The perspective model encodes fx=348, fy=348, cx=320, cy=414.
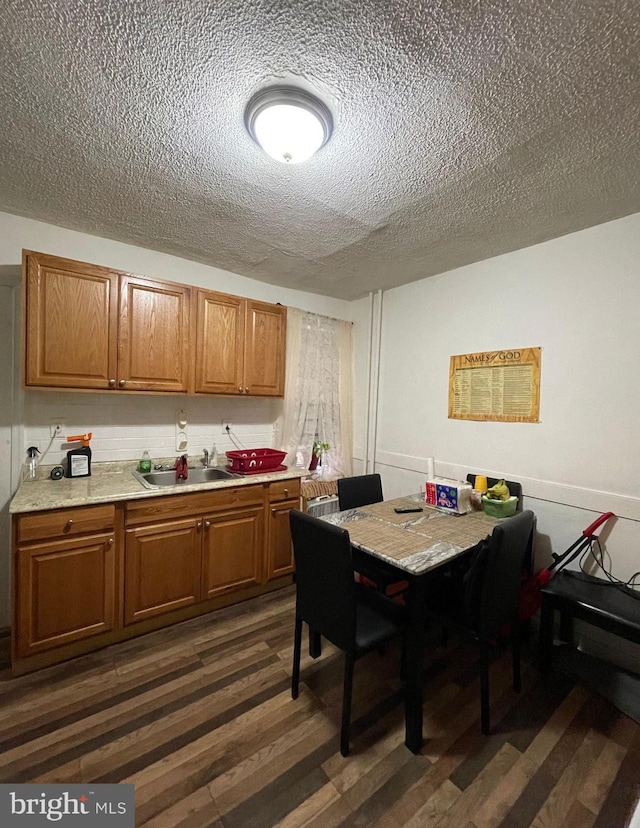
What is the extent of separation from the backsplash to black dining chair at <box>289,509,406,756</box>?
61.4 inches

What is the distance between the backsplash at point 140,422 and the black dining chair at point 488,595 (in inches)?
79.8

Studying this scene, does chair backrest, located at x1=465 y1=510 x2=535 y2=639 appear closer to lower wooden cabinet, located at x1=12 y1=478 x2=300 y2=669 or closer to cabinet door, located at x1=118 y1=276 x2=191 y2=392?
lower wooden cabinet, located at x1=12 y1=478 x2=300 y2=669

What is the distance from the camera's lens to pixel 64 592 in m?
1.89

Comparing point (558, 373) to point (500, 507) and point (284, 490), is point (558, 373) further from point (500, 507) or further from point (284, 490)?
point (284, 490)

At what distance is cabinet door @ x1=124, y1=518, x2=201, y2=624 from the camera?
210 cm

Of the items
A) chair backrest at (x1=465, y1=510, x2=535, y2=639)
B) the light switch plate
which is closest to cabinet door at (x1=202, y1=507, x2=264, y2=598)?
the light switch plate

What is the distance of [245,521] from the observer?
2.54m

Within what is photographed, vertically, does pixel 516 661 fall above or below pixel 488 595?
below

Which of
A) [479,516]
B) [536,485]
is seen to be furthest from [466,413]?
[479,516]

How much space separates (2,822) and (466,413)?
3003 millimetres

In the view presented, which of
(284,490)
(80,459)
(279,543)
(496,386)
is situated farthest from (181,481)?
(496,386)

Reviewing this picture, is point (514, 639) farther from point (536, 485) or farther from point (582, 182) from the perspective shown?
point (582, 182)

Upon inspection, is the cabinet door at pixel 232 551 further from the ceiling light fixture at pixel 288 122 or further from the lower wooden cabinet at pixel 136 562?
the ceiling light fixture at pixel 288 122

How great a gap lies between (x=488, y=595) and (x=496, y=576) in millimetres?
91
